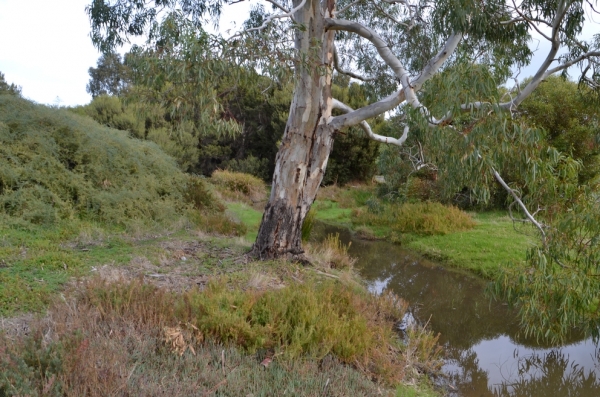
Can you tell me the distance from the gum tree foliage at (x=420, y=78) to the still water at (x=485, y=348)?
0.57m

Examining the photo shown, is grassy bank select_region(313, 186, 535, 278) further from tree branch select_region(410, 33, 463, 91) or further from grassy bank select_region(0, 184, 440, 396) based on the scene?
grassy bank select_region(0, 184, 440, 396)

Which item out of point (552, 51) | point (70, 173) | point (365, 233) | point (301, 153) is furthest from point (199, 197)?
point (552, 51)

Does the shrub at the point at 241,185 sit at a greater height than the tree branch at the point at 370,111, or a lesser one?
lesser

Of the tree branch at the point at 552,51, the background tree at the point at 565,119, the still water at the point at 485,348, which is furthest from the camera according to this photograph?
the background tree at the point at 565,119

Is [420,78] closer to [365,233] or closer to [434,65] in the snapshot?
[434,65]

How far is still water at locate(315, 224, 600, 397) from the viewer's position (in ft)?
17.8

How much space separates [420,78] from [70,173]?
722 centimetres

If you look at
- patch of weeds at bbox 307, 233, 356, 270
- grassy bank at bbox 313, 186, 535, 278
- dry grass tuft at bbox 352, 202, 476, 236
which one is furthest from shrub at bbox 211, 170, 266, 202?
patch of weeds at bbox 307, 233, 356, 270

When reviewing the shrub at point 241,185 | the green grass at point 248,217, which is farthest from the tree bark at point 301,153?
the shrub at point 241,185

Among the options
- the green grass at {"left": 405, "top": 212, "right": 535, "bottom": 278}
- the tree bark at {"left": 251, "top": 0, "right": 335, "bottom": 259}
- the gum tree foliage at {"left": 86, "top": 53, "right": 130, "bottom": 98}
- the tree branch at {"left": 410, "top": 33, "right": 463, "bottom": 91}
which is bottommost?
the green grass at {"left": 405, "top": 212, "right": 535, "bottom": 278}

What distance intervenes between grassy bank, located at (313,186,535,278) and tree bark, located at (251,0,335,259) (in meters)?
4.13

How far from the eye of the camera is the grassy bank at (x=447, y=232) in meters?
10.6

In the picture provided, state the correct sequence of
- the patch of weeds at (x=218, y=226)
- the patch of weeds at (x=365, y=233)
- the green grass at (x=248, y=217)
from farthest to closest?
1. the patch of weeds at (x=365, y=233)
2. the green grass at (x=248, y=217)
3. the patch of weeds at (x=218, y=226)

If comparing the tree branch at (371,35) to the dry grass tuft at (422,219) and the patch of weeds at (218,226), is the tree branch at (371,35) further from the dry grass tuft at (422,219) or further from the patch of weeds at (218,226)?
the dry grass tuft at (422,219)
